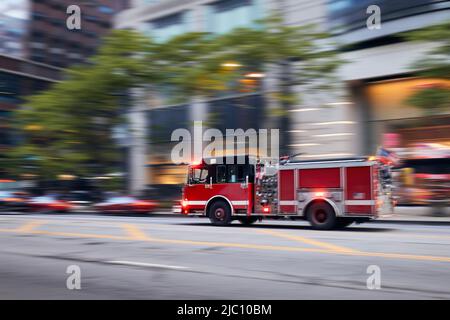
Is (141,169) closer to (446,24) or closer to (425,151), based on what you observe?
(425,151)

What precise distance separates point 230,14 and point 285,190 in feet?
61.6

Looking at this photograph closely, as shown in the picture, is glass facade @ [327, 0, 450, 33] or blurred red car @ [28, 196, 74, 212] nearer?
glass facade @ [327, 0, 450, 33]

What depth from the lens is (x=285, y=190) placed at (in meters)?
16.4

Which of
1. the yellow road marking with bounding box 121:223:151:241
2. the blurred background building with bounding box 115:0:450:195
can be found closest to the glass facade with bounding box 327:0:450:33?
the blurred background building with bounding box 115:0:450:195

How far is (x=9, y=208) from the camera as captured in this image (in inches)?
1197

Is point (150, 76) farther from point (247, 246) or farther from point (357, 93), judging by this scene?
point (247, 246)

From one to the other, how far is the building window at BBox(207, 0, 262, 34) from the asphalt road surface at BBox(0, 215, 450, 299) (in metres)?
20.2

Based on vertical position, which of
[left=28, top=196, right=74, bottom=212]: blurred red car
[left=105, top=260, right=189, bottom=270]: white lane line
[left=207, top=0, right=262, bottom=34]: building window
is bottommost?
[left=28, top=196, right=74, bottom=212]: blurred red car

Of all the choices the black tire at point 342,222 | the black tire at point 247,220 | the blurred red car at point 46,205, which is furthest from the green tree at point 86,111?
the black tire at point 342,222

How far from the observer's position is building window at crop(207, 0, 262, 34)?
30.5 meters

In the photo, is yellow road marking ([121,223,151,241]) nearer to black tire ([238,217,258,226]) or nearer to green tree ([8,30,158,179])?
black tire ([238,217,258,226])

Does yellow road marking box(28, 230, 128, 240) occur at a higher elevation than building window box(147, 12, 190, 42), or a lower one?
lower

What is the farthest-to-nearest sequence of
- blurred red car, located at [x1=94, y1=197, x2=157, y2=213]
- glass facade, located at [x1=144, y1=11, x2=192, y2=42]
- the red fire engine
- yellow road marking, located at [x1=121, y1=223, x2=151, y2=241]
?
glass facade, located at [x1=144, y1=11, x2=192, y2=42] → blurred red car, located at [x1=94, y1=197, x2=157, y2=213] → the red fire engine → yellow road marking, located at [x1=121, y1=223, x2=151, y2=241]

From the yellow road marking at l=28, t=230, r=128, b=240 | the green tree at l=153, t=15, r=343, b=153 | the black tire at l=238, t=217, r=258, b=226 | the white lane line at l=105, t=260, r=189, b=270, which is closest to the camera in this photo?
the white lane line at l=105, t=260, r=189, b=270
